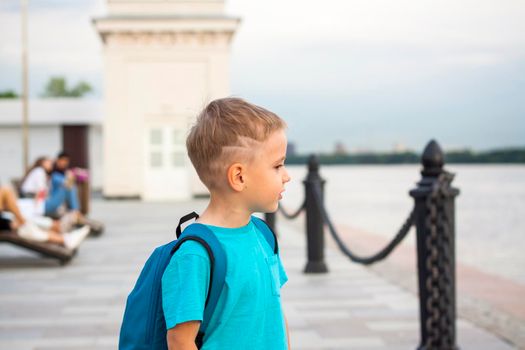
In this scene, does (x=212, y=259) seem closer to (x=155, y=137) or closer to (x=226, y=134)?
(x=226, y=134)

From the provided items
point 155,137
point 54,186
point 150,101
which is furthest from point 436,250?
point 150,101

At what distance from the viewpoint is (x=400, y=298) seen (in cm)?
671

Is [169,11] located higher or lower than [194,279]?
higher

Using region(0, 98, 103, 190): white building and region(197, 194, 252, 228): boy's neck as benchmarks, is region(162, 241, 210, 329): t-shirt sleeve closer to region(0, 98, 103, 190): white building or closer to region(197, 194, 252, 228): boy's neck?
region(197, 194, 252, 228): boy's neck

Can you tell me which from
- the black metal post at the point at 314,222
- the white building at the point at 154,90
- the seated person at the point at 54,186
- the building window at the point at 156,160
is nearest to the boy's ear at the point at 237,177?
the black metal post at the point at 314,222

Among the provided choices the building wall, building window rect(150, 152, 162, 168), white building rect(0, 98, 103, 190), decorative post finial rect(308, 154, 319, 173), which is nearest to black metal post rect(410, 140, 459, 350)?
decorative post finial rect(308, 154, 319, 173)

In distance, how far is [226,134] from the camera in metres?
1.80

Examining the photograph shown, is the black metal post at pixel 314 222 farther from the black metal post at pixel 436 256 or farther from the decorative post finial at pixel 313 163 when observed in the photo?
the black metal post at pixel 436 256

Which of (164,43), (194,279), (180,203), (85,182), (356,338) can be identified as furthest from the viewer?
(164,43)

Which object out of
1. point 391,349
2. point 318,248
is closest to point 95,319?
point 391,349

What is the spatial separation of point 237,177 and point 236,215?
11 cm

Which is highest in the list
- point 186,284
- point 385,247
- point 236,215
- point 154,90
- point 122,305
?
point 154,90

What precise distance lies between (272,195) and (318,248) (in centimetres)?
637

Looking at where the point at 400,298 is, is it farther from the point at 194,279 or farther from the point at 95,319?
the point at 194,279
